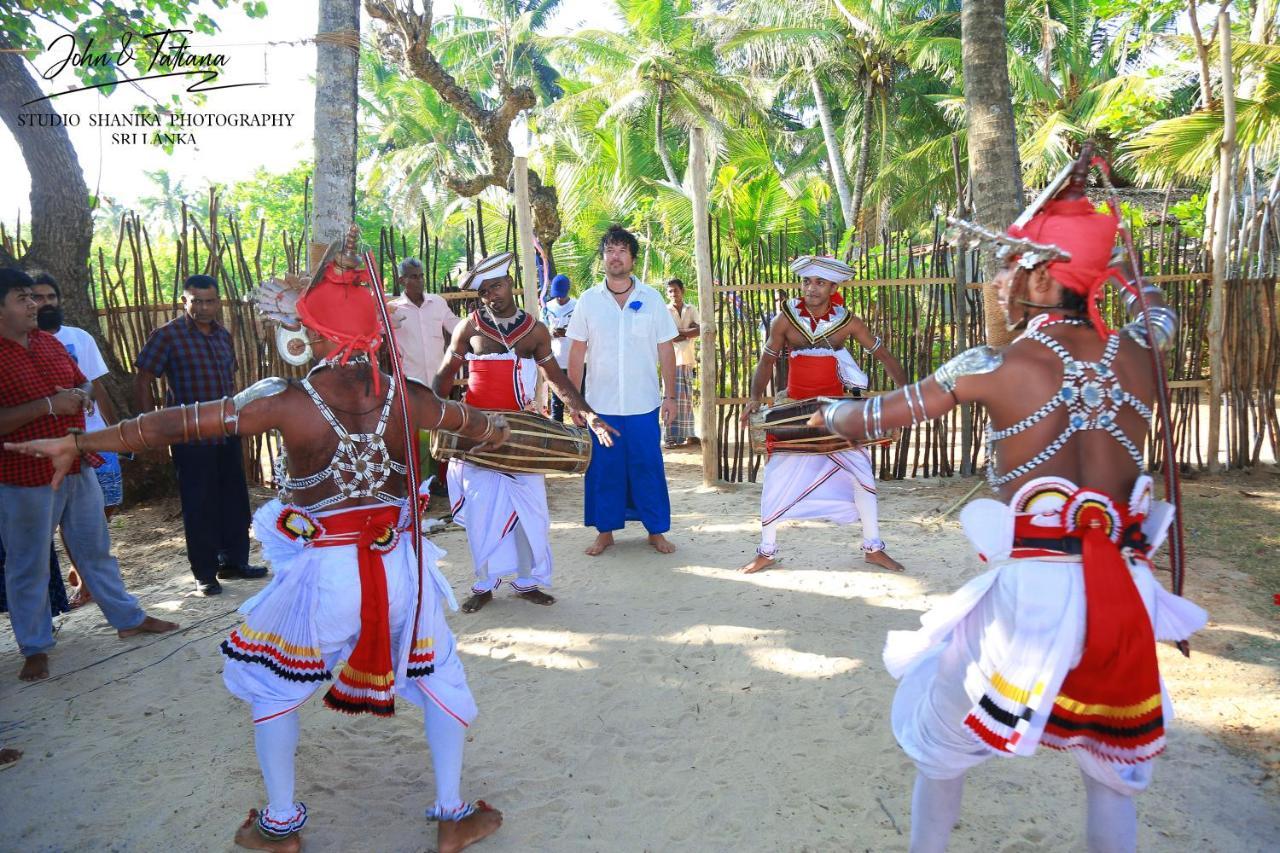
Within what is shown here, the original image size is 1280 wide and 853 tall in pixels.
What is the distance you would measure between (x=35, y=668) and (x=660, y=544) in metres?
3.68

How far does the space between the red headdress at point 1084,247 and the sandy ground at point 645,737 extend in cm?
178

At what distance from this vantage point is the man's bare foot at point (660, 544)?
609cm

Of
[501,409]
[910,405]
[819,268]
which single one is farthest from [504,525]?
[910,405]

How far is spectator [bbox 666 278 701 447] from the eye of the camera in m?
10.5

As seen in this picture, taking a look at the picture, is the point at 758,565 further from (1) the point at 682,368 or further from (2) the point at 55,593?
(1) the point at 682,368

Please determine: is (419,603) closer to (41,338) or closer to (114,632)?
(41,338)

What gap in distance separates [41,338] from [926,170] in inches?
888

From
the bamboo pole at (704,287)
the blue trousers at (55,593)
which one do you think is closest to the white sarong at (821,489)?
the bamboo pole at (704,287)

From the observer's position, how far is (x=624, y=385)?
19.3 feet

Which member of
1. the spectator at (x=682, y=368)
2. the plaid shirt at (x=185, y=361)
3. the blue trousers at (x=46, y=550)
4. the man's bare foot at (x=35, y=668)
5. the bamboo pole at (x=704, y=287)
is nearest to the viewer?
the blue trousers at (x=46, y=550)

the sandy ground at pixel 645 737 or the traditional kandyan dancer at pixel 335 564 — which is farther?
the sandy ground at pixel 645 737

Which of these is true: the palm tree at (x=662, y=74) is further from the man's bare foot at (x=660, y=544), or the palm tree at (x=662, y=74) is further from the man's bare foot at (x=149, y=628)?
the man's bare foot at (x=149, y=628)

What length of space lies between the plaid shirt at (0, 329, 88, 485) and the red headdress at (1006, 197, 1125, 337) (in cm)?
430

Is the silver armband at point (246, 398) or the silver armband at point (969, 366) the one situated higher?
the silver armband at point (969, 366)
